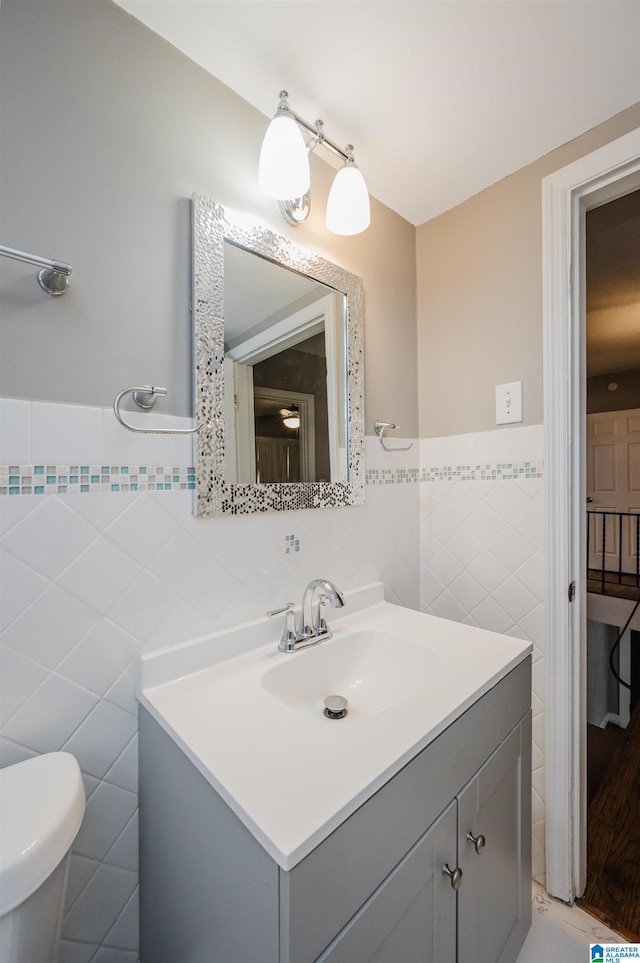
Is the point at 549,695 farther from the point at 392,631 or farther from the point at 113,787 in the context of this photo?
the point at 113,787

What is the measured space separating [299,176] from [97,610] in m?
1.03

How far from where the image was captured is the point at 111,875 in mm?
776

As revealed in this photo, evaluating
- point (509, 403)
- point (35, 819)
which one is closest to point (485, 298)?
point (509, 403)

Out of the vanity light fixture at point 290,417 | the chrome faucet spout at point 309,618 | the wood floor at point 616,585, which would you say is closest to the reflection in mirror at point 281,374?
the vanity light fixture at point 290,417

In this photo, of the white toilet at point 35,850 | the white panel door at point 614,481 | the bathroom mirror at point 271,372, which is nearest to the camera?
the white toilet at point 35,850

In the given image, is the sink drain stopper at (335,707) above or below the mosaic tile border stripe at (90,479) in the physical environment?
below

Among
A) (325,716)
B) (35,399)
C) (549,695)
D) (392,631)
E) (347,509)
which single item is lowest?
(549,695)

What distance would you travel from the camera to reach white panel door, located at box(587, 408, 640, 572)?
425 centimetres

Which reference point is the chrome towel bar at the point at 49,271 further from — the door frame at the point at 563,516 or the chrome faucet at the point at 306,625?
the door frame at the point at 563,516

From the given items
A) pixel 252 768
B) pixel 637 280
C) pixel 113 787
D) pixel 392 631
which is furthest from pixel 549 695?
pixel 637 280

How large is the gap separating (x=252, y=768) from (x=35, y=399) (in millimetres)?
689

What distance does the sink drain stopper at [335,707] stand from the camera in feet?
2.82

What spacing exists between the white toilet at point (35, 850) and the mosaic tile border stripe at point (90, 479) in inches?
17.3

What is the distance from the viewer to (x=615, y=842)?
142 cm
